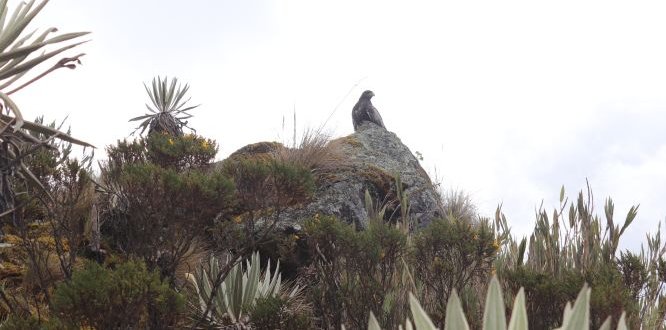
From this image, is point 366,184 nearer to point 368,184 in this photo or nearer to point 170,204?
point 368,184

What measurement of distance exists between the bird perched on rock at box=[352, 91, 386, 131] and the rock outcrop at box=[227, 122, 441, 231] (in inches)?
54.8

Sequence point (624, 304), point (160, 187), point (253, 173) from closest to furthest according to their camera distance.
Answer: point (624, 304)
point (160, 187)
point (253, 173)

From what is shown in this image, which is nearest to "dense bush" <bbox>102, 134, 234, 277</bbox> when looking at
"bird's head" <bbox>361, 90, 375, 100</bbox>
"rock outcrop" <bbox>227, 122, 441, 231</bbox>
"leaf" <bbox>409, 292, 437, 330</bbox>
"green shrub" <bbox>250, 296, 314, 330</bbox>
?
"green shrub" <bbox>250, 296, 314, 330</bbox>

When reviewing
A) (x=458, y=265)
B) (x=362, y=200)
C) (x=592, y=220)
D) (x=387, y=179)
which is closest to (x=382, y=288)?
(x=458, y=265)

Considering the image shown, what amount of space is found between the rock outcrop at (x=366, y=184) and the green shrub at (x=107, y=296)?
11.6 ft

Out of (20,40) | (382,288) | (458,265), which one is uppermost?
(20,40)

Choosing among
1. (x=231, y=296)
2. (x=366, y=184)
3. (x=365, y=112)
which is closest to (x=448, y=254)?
(x=231, y=296)

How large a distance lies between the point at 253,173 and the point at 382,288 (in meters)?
1.14

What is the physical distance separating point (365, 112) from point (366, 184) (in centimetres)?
466

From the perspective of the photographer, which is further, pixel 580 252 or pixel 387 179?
pixel 387 179

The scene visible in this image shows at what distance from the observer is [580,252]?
5.00 m

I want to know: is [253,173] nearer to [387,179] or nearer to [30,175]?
[30,175]

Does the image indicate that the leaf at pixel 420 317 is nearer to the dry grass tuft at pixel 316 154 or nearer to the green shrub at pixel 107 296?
the green shrub at pixel 107 296

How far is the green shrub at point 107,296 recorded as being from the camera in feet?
8.82
